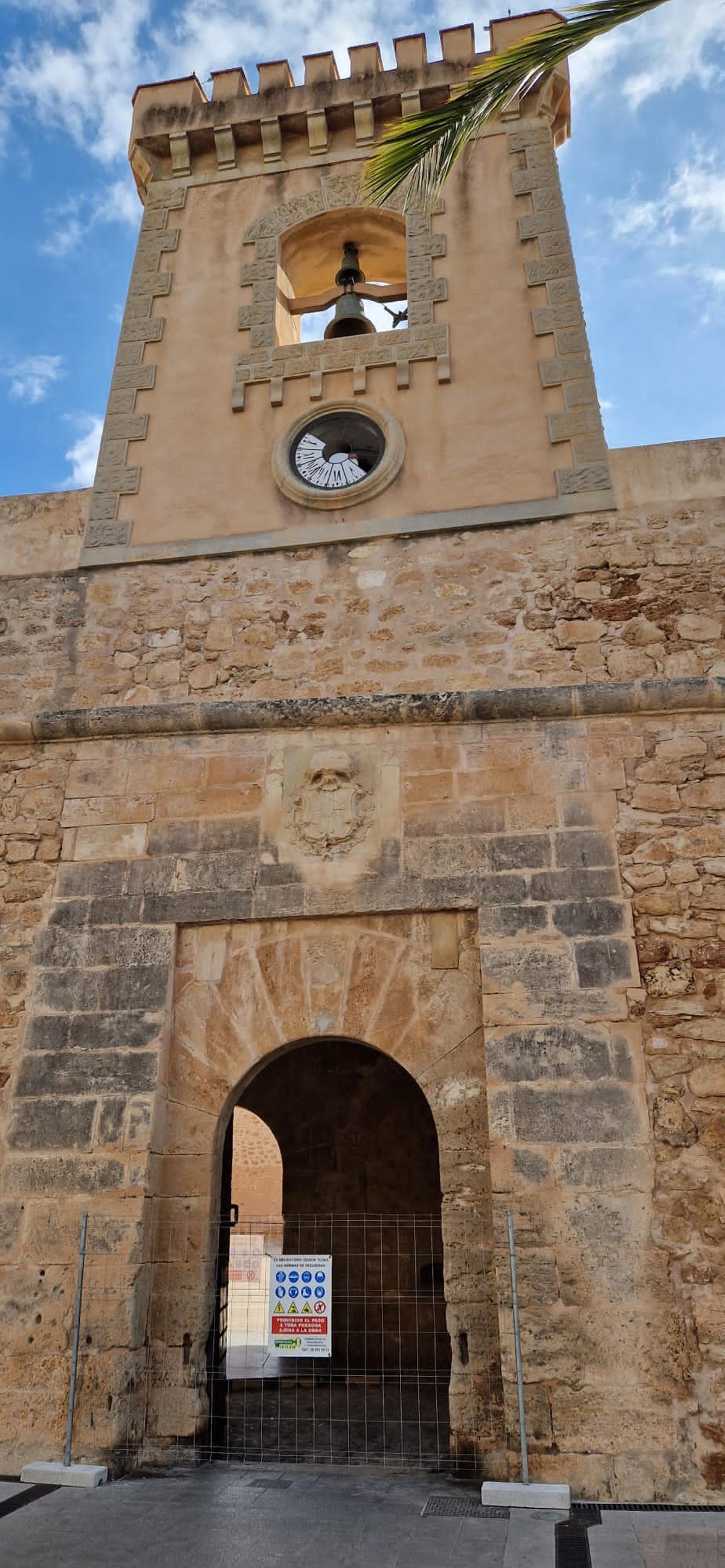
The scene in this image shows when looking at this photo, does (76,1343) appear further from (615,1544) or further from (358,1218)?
(358,1218)

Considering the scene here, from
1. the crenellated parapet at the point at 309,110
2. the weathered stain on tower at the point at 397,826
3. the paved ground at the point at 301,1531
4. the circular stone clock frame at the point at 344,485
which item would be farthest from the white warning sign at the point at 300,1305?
the crenellated parapet at the point at 309,110

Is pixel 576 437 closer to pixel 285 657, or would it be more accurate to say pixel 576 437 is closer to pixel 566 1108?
pixel 285 657

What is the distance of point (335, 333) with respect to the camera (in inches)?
285

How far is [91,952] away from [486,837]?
211 centimetres

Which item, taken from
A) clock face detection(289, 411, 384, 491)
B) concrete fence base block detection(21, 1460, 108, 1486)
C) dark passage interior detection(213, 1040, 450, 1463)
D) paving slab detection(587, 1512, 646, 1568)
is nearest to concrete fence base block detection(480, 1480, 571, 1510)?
paving slab detection(587, 1512, 646, 1568)

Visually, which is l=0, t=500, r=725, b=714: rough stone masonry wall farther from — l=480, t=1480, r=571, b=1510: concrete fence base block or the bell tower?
l=480, t=1480, r=571, b=1510: concrete fence base block

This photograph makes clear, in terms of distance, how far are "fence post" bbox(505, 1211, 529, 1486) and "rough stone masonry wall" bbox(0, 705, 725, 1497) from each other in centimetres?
7

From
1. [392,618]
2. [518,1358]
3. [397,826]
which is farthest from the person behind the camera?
[392,618]

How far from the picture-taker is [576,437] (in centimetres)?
612

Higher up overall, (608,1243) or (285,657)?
(285,657)

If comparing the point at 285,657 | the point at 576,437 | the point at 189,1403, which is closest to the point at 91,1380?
the point at 189,1403

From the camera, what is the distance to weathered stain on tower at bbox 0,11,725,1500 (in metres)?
4.49

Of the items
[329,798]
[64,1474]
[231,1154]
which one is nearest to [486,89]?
[329,798]

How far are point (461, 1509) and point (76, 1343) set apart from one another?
5.71 feet
